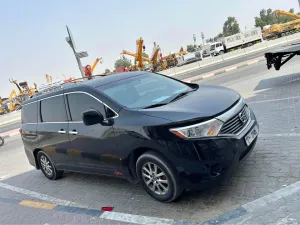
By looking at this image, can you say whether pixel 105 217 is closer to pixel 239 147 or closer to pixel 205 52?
pixel 239 147

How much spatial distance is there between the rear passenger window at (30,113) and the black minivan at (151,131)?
56 centimetres

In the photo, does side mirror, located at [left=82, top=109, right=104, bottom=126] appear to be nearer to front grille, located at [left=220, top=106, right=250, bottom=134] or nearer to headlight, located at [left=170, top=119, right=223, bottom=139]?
headlight, located at [left=170, top=119, right=223, bottom=139]

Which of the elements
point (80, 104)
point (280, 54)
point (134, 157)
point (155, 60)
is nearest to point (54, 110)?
point (80, 104)

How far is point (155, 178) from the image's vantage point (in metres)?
3.83

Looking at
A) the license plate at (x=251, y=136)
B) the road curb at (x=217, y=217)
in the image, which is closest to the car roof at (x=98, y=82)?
the road curb at (x=217, y=217)

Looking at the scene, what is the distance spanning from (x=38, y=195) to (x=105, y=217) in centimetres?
205

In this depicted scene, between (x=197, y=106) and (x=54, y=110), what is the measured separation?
2765mm

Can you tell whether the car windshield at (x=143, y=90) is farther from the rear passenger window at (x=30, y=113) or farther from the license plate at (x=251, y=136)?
the rear passenger window at (x=30, y=113)

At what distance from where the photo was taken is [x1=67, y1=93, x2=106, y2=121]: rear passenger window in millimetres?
4337

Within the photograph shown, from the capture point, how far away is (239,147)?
142 inches

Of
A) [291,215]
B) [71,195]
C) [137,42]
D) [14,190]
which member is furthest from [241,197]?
Answer: [137,42]

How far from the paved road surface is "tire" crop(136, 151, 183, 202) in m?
0.16

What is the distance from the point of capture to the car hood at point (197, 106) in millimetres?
3567

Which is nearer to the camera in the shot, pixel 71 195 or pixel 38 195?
pixel 71 195
